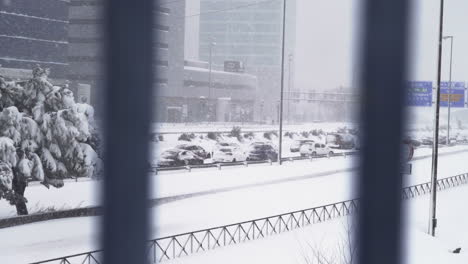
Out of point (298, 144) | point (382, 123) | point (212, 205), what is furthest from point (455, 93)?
point (382, 123)

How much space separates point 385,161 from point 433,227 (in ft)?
27.0

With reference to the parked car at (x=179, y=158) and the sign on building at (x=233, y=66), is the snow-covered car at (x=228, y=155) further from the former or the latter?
the sign on building at (x=233, y=66)

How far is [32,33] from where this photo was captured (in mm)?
27062

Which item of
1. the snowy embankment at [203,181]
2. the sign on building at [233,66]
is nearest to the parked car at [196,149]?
the snowy embankment at [203,181]

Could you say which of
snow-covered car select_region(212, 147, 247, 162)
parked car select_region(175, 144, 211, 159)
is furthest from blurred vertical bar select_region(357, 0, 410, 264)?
snow-covered car select_region(212, 147, 247, 162)

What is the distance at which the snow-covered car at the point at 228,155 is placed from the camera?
18.6 meters

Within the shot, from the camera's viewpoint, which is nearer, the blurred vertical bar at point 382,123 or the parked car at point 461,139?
the blurred vertical bar at point 382,123

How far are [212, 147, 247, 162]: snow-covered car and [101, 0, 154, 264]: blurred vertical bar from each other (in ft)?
58.1

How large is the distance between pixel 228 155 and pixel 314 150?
495 centimetres

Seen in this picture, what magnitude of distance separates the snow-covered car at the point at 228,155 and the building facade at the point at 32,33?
12543mm

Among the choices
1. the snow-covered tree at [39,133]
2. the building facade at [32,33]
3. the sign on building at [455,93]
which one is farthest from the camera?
the building facade at [32,33]

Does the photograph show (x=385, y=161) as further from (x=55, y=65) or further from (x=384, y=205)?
(x=55, y=65)

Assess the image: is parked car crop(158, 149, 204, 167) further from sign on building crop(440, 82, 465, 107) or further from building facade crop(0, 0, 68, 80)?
building facade crop(0, 0, 68, 80)

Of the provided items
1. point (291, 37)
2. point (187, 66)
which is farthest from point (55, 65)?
point (291, 37)
